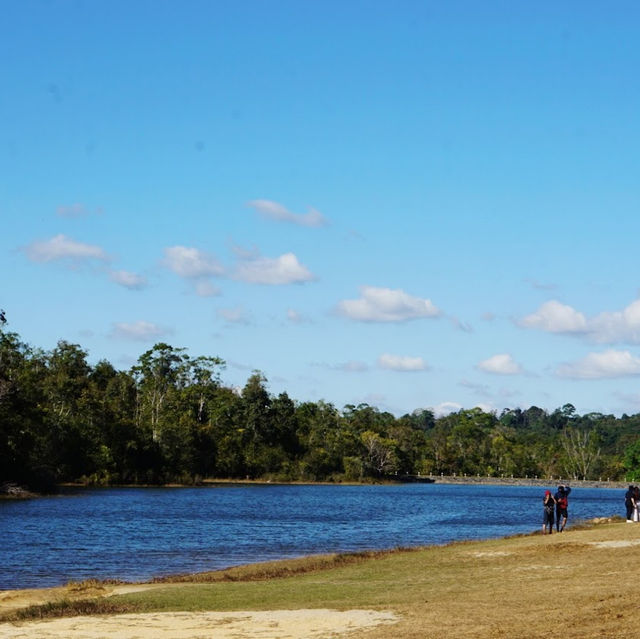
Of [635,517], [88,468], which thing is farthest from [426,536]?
[88,468]

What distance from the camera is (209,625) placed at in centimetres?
2248

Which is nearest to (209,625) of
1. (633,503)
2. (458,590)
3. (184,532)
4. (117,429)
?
(458,590)

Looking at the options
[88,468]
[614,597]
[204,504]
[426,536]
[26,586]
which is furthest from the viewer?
[88,468]

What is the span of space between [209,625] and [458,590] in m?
7.27

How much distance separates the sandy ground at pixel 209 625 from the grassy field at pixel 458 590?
2.48 ft

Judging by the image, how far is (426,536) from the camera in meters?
60.5

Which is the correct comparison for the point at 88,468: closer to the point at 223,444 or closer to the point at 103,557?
the point at 223,444

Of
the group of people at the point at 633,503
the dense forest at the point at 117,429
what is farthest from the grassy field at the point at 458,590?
the dense forest at the point at 117,429

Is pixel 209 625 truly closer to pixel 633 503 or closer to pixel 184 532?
pixel 633 503

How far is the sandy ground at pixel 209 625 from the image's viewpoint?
21.1 metres

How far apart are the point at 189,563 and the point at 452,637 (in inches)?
1055

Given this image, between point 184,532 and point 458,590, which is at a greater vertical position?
point 458,590

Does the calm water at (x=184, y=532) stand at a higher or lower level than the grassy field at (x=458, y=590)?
lower

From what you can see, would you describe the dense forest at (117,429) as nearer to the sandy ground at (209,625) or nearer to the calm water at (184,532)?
the calm water at (184,532)
